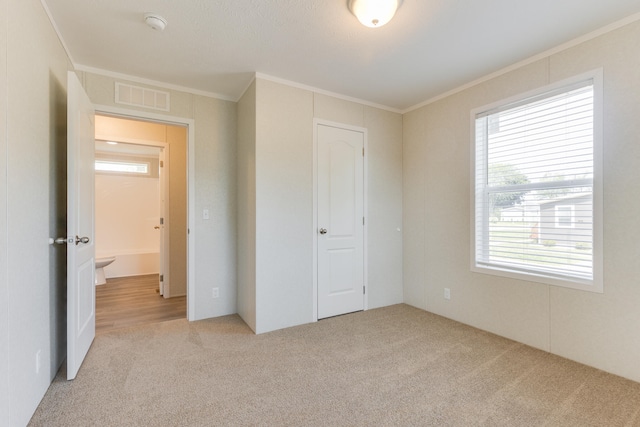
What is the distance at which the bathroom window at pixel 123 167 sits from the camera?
5.38 metres

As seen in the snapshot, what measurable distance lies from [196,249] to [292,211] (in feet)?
3.76

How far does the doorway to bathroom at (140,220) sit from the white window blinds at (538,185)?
3.31 meters

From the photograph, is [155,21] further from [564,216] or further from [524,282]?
[524,282]

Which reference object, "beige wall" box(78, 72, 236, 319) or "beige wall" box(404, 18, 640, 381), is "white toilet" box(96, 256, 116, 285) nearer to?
"beige wall" box(78, 72, 236, 319)

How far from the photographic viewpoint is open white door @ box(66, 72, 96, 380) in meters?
2.00

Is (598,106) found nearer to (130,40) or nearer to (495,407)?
(495,407)

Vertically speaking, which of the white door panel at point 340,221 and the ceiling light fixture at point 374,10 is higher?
the ceiling light fixture at point 374,10

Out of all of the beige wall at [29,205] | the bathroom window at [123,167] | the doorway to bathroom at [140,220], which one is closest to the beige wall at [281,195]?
the doorway to bathroom at [140,220]

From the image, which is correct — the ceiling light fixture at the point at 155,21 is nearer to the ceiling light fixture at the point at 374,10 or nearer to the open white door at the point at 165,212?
the ceiling light fixture at the point at 374,10

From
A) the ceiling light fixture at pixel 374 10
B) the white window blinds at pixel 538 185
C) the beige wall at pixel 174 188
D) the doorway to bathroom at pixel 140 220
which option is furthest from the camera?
the beige wall at pixel 174 188

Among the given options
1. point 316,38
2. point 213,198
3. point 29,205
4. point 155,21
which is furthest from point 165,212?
point 316,38

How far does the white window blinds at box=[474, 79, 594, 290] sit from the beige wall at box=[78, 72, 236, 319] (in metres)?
2.64

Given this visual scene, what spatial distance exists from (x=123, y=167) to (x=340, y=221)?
15.1 ft

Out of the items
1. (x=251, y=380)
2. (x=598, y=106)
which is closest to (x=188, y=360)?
(x=251, y=380)
